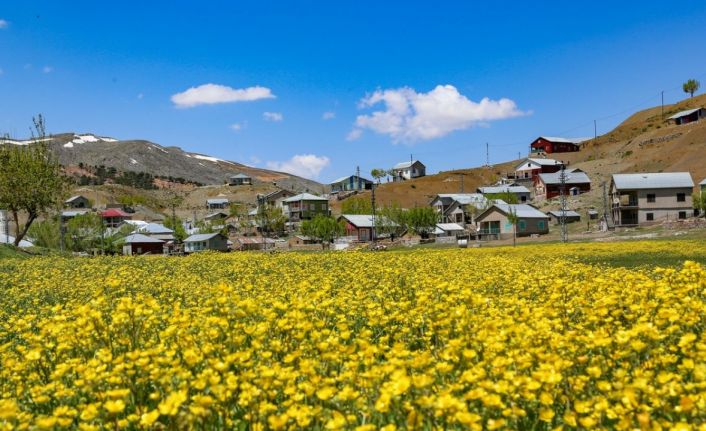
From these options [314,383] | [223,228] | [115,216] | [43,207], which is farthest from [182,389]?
[115,216]

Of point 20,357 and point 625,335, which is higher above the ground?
point 625,335

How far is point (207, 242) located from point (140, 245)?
12.0 metres

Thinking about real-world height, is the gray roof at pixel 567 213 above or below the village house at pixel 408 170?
below

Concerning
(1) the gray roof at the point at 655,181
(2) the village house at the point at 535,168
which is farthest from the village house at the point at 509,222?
(2) the village house at the point at 535,168

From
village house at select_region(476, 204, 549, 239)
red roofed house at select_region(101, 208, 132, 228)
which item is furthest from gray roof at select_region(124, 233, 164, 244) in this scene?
village house at select_region(476, 204, 549, 239)

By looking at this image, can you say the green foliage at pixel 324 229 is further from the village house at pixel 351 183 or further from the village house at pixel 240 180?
the village house at pixel 240 180

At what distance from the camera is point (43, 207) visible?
43.2 m

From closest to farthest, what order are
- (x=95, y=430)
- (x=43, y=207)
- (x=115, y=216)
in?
(x=95, y=430)
(x=43, y=207)
(x=115, y=216)

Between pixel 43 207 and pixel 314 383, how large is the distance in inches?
1796

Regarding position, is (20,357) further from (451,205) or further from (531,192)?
(531,192)

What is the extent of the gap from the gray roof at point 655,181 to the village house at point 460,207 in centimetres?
2170

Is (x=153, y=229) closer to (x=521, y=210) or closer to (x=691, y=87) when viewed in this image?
(x=521, y=210)

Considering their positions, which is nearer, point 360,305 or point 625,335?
point 625,335

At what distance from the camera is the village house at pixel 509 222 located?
75438 mm
